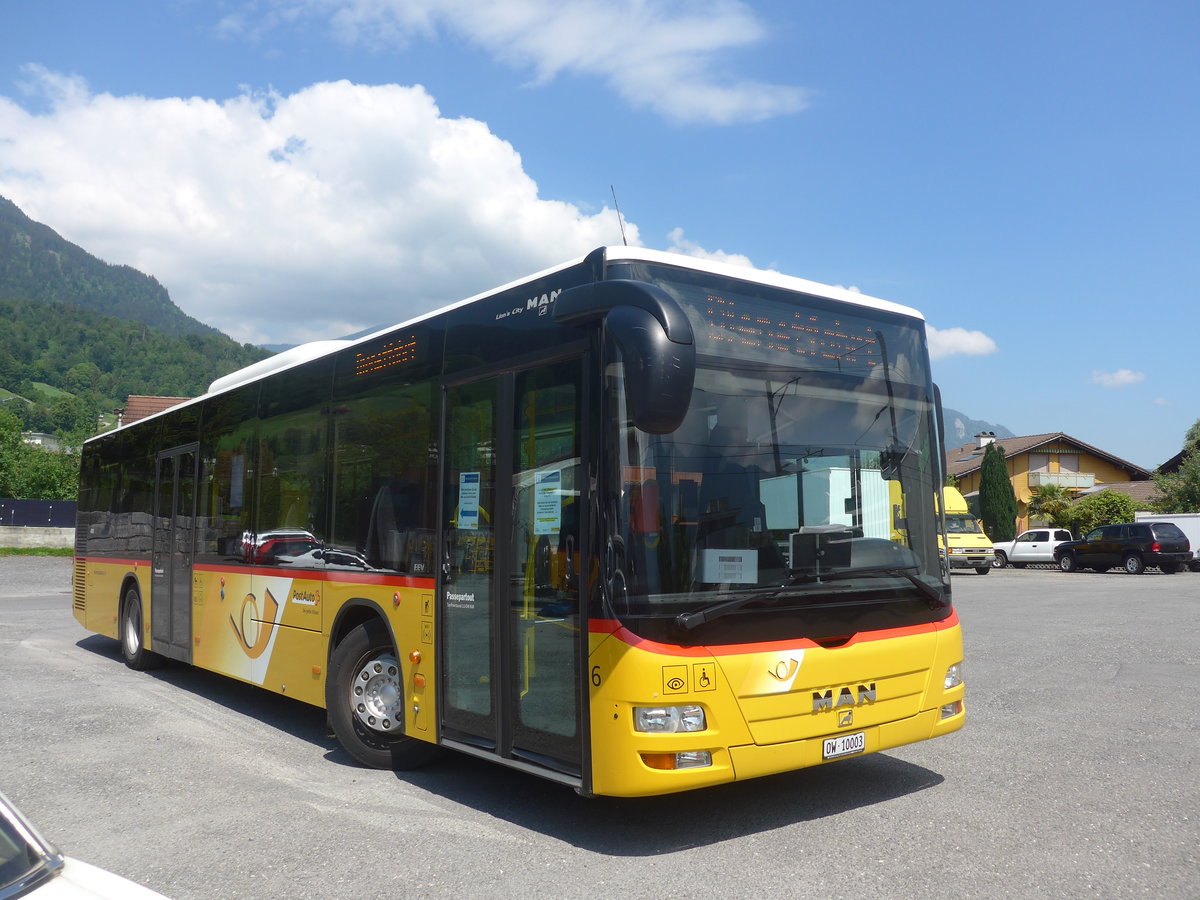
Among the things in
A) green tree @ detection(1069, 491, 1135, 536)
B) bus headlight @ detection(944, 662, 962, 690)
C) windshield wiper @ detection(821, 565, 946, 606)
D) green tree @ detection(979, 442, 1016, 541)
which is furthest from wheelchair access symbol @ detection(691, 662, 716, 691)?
green tree @ detection(979, 442, 1016, 541)

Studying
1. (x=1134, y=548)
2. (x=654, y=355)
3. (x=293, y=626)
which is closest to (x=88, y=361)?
(x=1134, y=548)

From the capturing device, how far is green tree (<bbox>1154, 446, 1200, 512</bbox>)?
5081cm

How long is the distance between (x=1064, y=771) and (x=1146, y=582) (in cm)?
2721

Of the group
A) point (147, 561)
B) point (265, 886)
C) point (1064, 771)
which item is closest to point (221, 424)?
point (147, 561)

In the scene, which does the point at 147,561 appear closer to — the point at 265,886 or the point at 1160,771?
the point at 265,886

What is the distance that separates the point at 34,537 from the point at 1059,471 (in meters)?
57.5

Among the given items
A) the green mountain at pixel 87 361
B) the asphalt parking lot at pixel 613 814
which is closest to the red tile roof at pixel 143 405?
the asphalt parking lot at pixel 613 814

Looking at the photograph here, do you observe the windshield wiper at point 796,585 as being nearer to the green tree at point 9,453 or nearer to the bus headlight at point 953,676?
the bus headlight at point 953,676

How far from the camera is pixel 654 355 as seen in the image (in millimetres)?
4586

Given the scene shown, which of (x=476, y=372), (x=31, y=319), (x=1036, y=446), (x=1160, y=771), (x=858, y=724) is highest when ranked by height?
(x=31, y=319)

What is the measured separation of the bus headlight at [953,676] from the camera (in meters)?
6.14

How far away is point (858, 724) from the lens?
5.56 m

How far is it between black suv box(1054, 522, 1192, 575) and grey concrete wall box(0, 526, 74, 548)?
133ft

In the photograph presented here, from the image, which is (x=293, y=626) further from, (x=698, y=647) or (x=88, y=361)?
(x=88, y=361)
